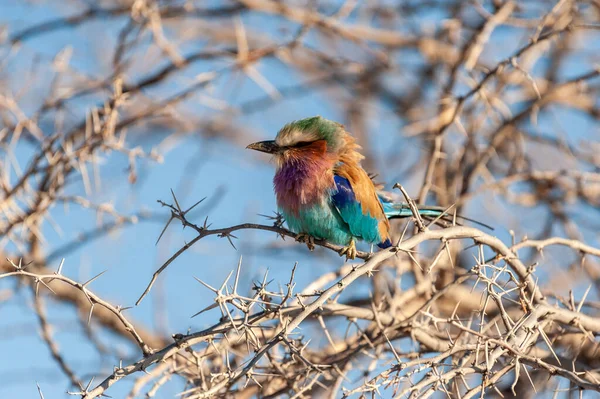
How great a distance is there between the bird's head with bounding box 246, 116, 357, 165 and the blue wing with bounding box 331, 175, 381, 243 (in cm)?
21

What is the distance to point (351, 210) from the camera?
3508 mm

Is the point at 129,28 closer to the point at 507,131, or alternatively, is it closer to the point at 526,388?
the point at 507,131

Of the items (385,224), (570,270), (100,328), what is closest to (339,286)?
(385,224)

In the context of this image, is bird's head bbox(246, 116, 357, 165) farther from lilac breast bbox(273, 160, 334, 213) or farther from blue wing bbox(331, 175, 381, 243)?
blue wing bbox(331, 175, 381, 243)

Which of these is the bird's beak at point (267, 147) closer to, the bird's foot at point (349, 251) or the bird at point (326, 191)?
the bird at point (326, 191)

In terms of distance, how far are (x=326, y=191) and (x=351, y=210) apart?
5.8 inches

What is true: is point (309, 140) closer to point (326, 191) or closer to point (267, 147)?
point (267, 147)

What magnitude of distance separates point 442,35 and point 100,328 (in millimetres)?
3383

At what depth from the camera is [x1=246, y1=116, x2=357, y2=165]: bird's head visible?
147 inches

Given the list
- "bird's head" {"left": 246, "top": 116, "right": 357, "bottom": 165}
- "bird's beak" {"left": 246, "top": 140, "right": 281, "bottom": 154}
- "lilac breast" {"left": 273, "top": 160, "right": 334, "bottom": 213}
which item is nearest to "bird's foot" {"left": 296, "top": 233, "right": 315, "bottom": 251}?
"lilac breast" {"left": 273, "top": 160, "right": 334, "bottom": 213}

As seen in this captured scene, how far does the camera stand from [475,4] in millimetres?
4555

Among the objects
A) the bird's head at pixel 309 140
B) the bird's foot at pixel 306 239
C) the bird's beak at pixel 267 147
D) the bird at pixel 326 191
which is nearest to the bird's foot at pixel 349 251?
the bird at pixel 326 191

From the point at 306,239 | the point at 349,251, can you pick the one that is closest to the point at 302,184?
the point at 306,239

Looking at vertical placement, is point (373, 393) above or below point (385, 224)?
below
